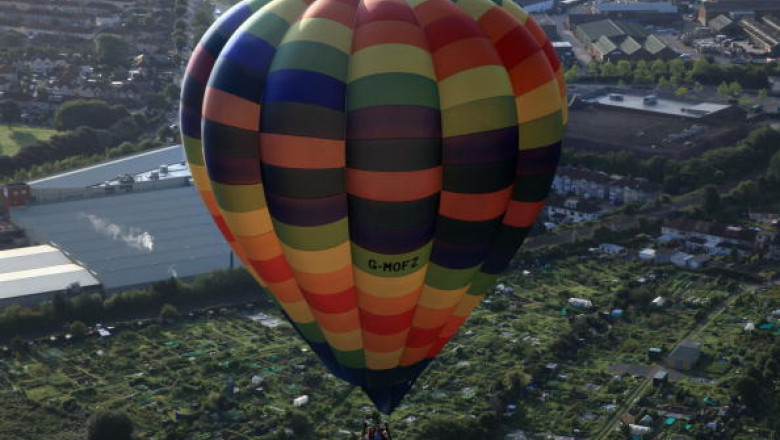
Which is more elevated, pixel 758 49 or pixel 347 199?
pixel 347 199

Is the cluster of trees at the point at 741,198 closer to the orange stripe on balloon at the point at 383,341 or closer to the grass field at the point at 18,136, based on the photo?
the grass field at the point at 18,136

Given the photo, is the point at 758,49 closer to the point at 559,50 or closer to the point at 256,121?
the point at 559,50

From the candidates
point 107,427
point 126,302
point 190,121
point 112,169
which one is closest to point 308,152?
point 190,121

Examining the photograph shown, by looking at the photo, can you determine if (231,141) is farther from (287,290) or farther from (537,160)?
(537,160)

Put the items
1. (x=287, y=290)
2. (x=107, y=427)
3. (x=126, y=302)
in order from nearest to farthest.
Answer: (x=287, y=290) < (x=107, y=427) < (x=126, y=302)

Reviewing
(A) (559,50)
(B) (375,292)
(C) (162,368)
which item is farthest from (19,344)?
(A) (559,50)

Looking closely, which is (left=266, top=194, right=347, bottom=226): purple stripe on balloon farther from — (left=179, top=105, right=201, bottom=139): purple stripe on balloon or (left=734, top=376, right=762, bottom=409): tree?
(left=734, top=376, right=762, bottom=409): tree
